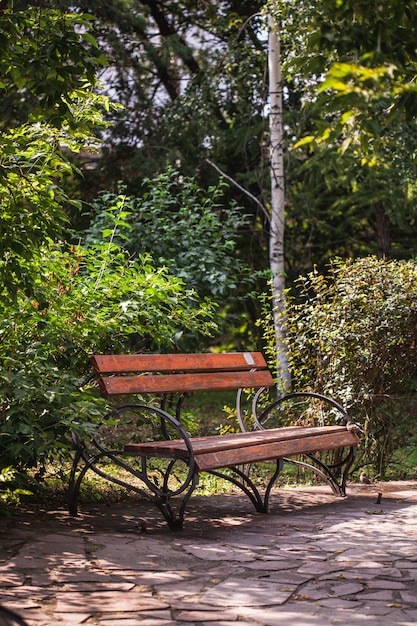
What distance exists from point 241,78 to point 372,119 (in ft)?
34.6

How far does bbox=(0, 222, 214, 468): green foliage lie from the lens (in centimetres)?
489

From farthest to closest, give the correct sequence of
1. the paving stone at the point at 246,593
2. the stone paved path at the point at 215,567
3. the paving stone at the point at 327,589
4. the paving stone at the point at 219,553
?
the paving stone at the point at 219,553
the paving stone at the point at 327,589
the paving stone at the point at 246,593
the stone paved path at the point at 215,567

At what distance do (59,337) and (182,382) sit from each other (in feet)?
2.96

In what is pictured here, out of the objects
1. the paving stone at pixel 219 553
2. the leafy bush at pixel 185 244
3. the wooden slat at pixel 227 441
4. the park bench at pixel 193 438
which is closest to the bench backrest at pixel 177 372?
the park bench at pixel 193 438

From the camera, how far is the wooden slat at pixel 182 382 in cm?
537

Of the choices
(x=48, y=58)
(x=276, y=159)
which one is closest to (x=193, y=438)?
(x=48, y=58)

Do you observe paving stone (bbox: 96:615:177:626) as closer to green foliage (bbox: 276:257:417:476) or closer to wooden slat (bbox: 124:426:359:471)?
wooden slat (bbox: 124:426:359:471)

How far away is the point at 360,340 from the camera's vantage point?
696 cm

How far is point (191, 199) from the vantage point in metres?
9.82

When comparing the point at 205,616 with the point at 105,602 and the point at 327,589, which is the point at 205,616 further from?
the point at 327,589

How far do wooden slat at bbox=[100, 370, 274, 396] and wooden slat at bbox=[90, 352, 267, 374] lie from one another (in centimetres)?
5

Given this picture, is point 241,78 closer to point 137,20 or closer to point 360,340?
point 137,20

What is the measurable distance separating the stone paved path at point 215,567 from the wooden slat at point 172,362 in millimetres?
954

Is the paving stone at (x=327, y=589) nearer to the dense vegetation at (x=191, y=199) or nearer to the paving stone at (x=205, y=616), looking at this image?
the paving stone at (x=205, y=616)
